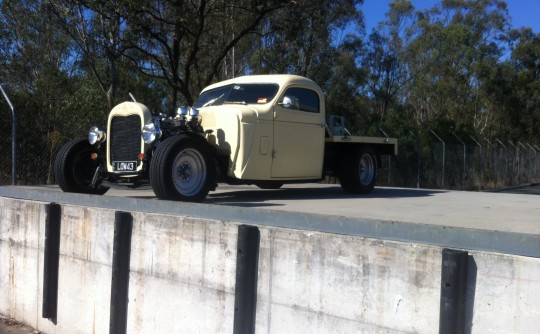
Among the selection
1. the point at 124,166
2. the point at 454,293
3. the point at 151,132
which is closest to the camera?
the point at 454,293

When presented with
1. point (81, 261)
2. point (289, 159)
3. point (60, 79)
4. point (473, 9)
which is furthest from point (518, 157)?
point (81, 261)

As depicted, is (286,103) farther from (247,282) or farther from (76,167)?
(247,282)

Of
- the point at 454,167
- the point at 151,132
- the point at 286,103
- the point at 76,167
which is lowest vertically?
the point at 76,167

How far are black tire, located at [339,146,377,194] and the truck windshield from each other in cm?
188

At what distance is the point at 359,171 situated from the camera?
924 cm

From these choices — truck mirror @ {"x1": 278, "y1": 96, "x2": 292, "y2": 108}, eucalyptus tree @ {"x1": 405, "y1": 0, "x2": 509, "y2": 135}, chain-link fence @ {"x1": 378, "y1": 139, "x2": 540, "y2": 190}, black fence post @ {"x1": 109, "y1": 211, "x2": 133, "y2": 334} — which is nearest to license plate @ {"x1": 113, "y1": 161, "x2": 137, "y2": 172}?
black fence post @ {"x1": 109, "y1": 211, "x2": 133, "y2": 334}

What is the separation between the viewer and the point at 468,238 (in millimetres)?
3789

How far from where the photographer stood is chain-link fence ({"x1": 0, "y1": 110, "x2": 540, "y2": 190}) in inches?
443

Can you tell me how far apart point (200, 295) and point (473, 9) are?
47.6 m

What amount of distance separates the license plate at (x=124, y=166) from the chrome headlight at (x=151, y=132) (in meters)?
0.43

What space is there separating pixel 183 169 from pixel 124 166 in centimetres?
91

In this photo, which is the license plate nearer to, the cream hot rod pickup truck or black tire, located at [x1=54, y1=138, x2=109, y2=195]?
the cream hot rod pickup truck

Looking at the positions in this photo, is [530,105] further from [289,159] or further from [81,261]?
[81,261]

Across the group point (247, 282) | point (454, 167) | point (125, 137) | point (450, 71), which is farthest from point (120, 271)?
point (450, 71)
